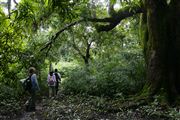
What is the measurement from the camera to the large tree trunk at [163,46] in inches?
444

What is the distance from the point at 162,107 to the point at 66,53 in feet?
52.6

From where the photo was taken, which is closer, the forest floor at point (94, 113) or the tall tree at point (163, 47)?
the forest floor at point (94, 113)

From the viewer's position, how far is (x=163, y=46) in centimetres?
1148

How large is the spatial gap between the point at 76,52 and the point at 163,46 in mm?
17290

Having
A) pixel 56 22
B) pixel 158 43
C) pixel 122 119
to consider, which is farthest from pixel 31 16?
pixel 56 22

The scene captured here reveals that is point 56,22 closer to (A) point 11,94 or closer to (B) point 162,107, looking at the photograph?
(A) point 11,94

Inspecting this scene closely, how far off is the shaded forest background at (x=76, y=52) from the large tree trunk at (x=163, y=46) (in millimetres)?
570

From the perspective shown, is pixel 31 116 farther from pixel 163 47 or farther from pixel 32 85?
pixel 163 47

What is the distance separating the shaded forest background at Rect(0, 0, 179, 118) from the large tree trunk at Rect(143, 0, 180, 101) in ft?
1.87

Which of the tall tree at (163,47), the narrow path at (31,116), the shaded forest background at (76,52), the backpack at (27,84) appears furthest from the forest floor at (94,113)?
the tall tree at (163,47)

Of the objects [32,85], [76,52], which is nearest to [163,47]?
[32,85]

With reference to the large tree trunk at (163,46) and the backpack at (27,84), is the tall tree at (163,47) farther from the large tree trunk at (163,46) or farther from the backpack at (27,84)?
the backpack at (27,84)

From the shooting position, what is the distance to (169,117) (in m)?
8.90

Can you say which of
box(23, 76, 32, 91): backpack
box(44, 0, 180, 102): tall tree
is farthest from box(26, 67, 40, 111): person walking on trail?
box(44, 0, 180, 102): tall tree
